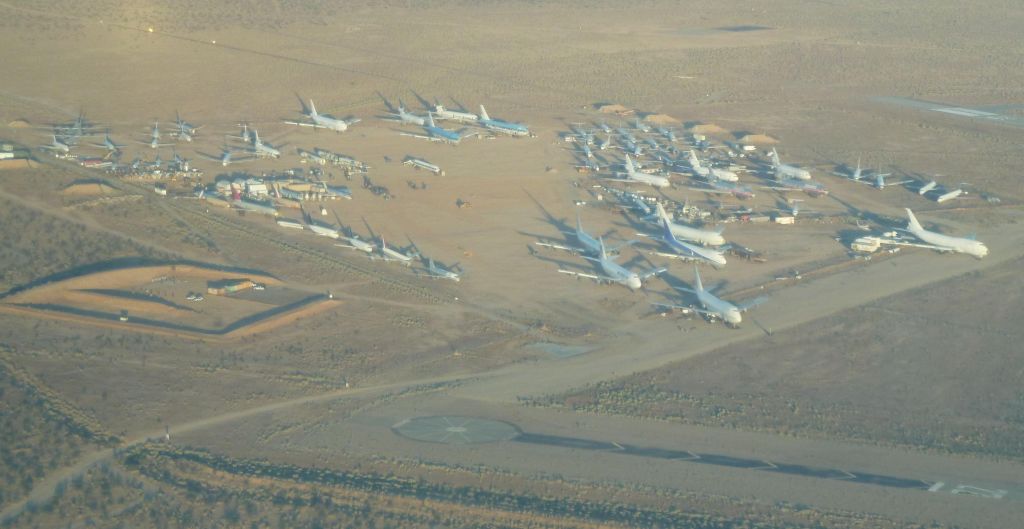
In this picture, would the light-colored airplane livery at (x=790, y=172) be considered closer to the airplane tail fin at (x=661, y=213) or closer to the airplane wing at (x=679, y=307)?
the airplane tail fin at (x=661, y=213)

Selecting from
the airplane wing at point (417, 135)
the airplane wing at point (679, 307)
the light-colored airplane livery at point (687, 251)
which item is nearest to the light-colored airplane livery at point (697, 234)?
the light-colored airplane livery at point (687, 251)

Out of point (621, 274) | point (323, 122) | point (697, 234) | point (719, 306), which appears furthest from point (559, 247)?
point (323, 122)

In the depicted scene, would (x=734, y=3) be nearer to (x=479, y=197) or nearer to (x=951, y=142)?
(x=951, y=142)

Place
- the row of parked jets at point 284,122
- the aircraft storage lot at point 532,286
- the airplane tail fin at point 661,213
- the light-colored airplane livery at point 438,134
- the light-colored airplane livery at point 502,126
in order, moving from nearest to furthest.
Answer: the aircraft storage lot at point 532,286 → the airplane tail fin at point 661,213 → the row of parked jets at point 284,122 → the light-colored airplane livery at point 438,134 → the light-colored airplane livery at point 502,126

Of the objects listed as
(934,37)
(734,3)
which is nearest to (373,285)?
(934,37)

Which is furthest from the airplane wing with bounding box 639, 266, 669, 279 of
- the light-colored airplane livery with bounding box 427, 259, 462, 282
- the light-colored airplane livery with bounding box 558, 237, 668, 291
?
the light-colored airplane livery with bounding box 427, 259, 462, 282

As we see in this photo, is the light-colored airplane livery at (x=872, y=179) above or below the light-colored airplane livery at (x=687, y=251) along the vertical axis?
above

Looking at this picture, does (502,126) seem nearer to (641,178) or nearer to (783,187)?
(641,178)
